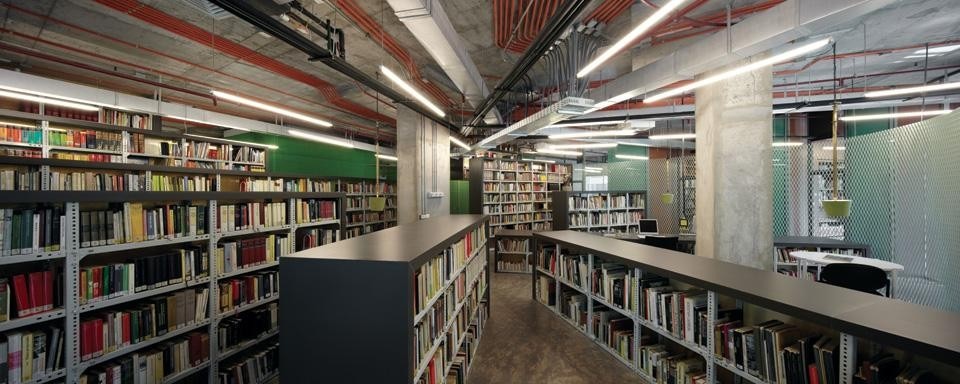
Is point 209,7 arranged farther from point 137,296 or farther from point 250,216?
point 137,296

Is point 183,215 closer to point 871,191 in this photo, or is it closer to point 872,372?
point 872,372

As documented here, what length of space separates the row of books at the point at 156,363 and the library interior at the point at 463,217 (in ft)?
0.06

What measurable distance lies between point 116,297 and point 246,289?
106 centimetres

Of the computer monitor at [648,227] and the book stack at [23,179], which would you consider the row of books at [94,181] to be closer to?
the book stack at [23,179]

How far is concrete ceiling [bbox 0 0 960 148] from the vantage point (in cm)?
424

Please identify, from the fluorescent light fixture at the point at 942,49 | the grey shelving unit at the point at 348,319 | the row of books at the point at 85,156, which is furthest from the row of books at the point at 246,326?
the fluorescent light fixture at the point at 942,49

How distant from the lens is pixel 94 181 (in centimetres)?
505

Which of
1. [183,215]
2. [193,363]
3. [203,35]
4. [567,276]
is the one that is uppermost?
[203,35]

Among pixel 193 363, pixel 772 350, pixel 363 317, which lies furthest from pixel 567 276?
pixel 193 363

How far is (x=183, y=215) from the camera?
295cm

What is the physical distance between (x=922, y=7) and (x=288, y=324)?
24.5 feet

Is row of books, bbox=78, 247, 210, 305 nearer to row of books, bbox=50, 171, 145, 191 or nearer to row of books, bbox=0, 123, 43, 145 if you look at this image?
row of books, bbox=50, 171, 145, 191

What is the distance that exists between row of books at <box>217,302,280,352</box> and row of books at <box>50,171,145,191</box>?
3.20 meters

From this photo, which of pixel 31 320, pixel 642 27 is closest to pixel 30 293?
pixel 31 320
